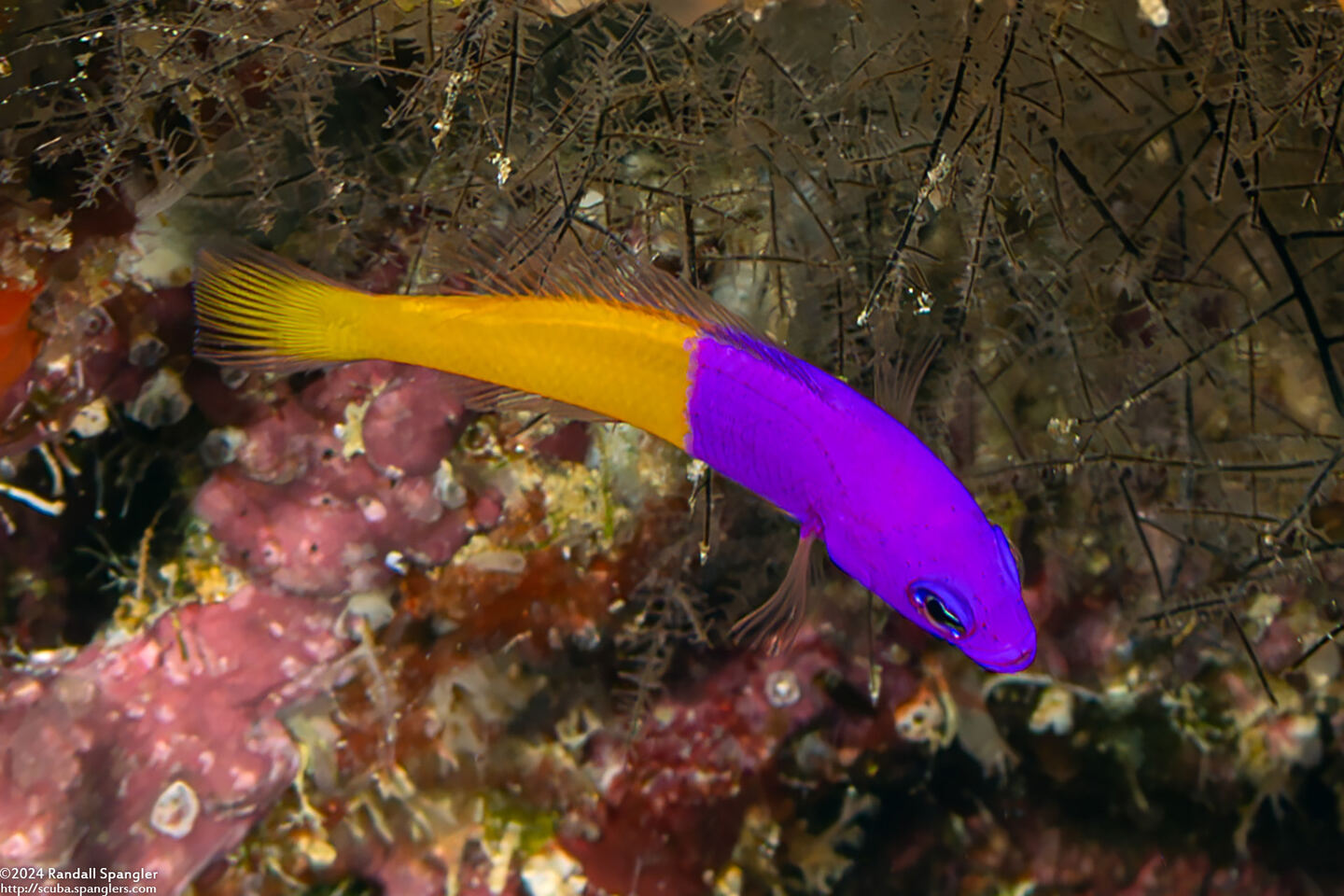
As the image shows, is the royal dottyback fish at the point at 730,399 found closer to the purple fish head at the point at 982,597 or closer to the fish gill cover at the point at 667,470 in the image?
the purple fish head at the point at 982,597

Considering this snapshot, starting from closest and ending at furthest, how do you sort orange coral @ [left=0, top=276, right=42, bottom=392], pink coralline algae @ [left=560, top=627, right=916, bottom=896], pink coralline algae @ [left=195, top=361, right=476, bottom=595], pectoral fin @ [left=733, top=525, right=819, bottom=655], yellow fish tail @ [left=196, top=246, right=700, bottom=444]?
yellow fish tail @ [left=196, top=246, right=700, bottom=444] → pectoral fin @ [left=733, top=525, right=819, bottom=655] → orange coral @ [left=0, top=276, right=42, bottom=392] → pink coralline algae @ [left=195, top=361, right=476, bottom=595] → pink coralline algae @ [left=560, top=627, right=916, bottom=896]

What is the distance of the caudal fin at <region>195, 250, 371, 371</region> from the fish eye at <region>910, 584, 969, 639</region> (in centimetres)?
169

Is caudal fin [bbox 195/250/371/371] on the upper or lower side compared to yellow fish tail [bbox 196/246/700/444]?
lower

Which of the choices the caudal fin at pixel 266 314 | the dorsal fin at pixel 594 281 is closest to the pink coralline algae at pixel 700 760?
the dorsal fin at pixel 594 281

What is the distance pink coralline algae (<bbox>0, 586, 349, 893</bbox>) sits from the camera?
10.2ft

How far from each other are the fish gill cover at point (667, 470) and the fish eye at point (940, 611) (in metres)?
0.96

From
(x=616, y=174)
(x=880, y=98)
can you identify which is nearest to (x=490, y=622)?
(x=616, y=174)

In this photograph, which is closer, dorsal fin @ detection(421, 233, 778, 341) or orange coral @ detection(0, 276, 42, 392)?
dorsal fin @ detection(421, 233, 778, 341)

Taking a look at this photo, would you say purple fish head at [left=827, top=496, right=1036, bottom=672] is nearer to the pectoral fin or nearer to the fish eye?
the fish eye

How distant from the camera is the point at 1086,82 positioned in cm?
260

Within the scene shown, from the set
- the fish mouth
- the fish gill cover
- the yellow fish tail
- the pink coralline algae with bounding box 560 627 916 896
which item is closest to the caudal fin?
the yellow fish tail

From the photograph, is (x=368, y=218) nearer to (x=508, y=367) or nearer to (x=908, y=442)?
(x=508, y=367)

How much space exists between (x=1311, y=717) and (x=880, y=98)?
3.71m

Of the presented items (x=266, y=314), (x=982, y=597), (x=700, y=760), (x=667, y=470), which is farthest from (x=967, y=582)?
(x=700, y=760)
